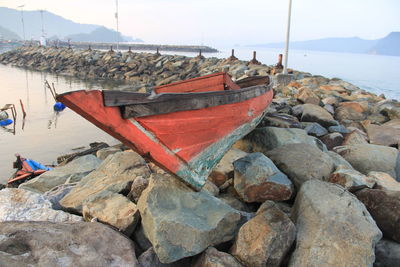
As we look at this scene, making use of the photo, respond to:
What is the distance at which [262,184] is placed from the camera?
398cm

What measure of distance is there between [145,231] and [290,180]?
214 cm

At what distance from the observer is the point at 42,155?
907 cm

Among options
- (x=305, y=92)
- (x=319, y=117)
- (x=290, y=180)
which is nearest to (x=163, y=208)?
(x=290, y=180)

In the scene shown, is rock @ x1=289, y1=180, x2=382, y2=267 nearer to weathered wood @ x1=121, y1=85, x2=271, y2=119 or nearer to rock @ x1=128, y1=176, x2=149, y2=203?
weathered wood @ x1=121, y1=85, x2=271, y2=119

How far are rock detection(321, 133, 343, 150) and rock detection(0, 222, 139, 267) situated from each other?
5.29 m

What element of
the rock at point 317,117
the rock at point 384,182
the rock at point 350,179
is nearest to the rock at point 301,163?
the rock at point 350,179

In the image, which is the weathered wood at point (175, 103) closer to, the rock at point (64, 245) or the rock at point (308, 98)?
the rock at point (64, 245)

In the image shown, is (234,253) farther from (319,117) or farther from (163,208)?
(319,117)

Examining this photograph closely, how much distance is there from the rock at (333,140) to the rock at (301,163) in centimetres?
235

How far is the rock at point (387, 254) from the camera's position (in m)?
3.32

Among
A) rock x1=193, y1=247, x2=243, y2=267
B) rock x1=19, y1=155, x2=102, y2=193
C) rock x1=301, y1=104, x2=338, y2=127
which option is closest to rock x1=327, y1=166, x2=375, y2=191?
rock x1=193, y1=247, x2=243, y2=267

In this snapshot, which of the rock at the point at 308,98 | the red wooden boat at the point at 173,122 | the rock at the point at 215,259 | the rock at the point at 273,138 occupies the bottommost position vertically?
the rock at the point at 215,259

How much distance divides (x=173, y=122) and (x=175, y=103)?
237 mm

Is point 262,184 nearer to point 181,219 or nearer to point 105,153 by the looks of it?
point 181,219
